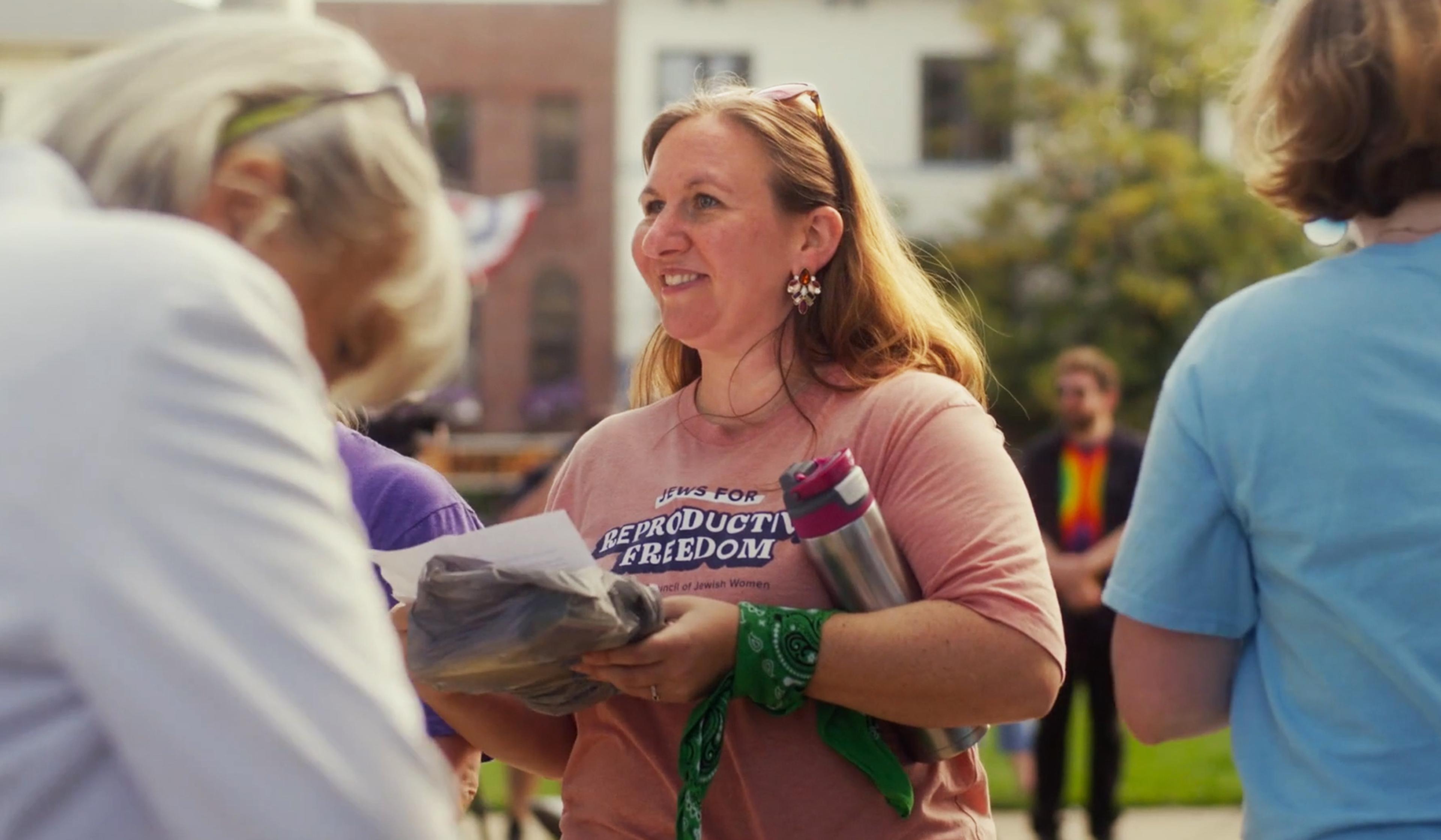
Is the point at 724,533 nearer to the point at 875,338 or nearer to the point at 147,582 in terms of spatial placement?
the point at 875,338

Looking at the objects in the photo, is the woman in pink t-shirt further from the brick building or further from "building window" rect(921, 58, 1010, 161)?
the brick building

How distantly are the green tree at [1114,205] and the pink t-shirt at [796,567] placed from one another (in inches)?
848

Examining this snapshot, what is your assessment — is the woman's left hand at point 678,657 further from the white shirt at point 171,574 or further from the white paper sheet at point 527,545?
the white shirt at point 171,574

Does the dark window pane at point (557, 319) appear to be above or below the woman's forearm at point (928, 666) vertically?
below

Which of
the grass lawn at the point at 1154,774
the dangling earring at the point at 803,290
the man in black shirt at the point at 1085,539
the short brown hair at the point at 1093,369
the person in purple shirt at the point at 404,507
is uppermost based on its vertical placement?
the dangling earring at the point at 803,290


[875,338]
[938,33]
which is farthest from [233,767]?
[938,33]

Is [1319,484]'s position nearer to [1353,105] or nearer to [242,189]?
[1353,105]

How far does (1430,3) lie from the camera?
179 centimetres

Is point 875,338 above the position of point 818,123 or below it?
below

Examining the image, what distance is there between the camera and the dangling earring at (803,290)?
8.29 feet

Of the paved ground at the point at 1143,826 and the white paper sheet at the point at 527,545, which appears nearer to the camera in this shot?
the white paper sheet at the point at 527,545

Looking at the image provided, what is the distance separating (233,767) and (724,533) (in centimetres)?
132

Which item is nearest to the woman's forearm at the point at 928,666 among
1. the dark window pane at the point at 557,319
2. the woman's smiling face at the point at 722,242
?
the woman's smiling face at the point at 722,242

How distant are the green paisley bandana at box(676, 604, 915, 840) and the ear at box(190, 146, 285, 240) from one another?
3.39 ft
